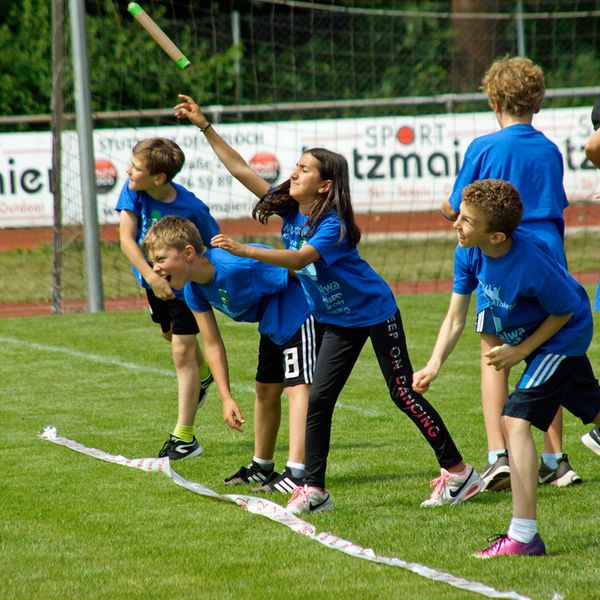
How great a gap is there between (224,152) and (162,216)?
860 mm

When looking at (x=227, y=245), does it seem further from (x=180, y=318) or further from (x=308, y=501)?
(x=180, y=318)

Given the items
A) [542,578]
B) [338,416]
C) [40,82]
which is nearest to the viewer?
[542,578]

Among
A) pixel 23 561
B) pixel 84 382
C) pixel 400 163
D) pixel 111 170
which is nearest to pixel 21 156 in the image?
pixel 111 170

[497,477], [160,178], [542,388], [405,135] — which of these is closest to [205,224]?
[160,178]

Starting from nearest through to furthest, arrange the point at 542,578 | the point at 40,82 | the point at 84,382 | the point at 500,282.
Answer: the point at 542,578 < the point at 500,282 < the point at 84,382 < the point at 40,82

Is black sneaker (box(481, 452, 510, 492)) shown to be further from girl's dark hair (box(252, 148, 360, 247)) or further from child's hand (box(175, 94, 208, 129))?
child's hand (box(175, 94, 208, 129))

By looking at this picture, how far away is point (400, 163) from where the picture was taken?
719 inches

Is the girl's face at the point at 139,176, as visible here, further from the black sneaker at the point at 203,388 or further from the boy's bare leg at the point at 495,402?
the boy's bare leg at the point at 495,402

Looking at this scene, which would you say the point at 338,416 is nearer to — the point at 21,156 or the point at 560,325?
the point at 560,325

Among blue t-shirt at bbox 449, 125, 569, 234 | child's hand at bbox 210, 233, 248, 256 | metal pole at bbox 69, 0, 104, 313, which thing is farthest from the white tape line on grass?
metal pole at bbox 69, 0, 104, 313

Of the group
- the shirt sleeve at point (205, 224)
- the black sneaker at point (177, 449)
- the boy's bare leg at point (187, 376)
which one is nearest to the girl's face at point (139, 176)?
the shirt sleeve at point (205, 224)

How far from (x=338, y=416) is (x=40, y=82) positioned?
58.7 feet

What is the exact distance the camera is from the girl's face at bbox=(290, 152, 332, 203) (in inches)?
199

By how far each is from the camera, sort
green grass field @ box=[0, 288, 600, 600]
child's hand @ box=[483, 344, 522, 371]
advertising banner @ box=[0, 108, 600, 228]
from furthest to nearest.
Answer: advertising banner @ box=[0, 108, 600, 228], child's hand @ box=[483, 344, 522, 371], green grass field @ box=[0, 288, 600, 600]
